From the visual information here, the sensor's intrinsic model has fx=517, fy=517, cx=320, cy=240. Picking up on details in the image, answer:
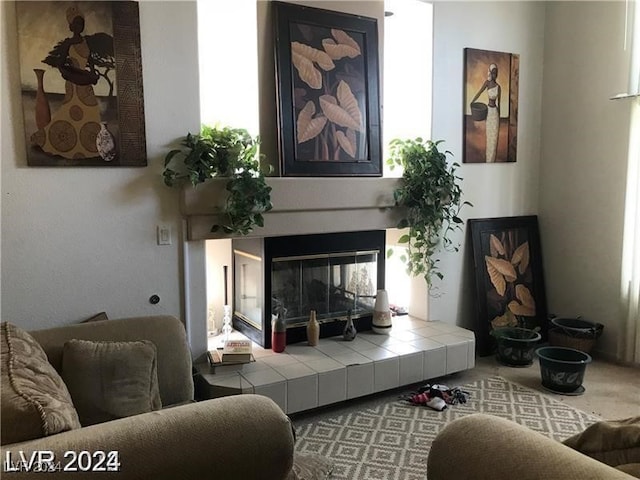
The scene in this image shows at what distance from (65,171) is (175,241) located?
638 millimetres

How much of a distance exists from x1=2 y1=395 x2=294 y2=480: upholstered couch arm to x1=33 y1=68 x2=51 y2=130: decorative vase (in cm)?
166

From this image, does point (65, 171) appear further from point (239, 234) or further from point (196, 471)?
point (196, 471)

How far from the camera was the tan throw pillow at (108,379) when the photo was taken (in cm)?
187

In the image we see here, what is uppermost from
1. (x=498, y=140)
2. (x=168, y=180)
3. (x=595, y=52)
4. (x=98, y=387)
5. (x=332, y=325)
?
(x=595, y=52)

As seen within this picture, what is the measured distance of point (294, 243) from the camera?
3.27 metres

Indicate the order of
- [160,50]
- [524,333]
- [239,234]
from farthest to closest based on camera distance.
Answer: [524,333] < [239,234] < [160,50]

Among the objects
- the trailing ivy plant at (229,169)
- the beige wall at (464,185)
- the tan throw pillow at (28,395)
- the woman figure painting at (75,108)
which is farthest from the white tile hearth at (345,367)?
the woman figure painting at (75,108)

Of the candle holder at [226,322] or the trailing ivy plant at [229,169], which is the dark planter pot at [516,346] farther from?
the trailing ivy plant at [229,169]

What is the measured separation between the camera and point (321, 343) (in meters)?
3.30

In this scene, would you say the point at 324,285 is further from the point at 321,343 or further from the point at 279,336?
the point at 279,336

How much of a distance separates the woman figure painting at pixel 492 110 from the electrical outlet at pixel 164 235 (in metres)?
2.44

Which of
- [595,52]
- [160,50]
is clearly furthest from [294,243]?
[595,52]

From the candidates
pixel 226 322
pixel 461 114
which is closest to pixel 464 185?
pixel 461 114

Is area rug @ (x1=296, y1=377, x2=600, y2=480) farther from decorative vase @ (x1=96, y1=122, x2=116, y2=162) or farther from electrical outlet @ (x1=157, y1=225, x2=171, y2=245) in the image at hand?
decorative vase @ (x1=96, y1=122, x2=116, y2=162)
